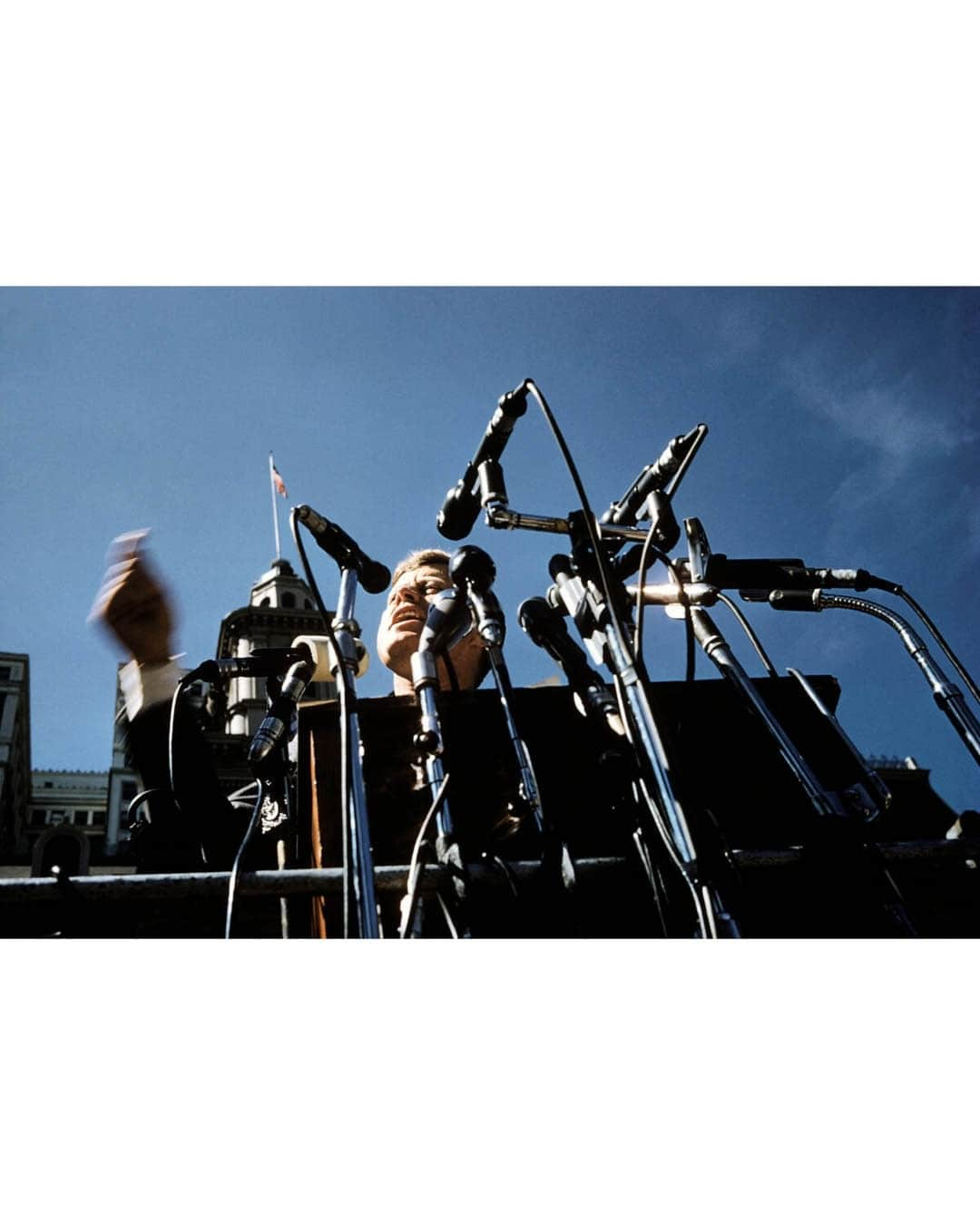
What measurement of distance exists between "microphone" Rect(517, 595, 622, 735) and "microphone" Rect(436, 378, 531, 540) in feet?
0.91

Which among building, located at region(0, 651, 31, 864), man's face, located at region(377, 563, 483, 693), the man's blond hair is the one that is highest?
building, located at region(0, 651, 31, 864)

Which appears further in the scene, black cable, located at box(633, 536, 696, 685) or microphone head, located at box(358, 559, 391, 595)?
microphone head, located at box(358, 559, 391, 595)

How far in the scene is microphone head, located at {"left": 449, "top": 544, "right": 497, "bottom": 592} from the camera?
1.66 meters

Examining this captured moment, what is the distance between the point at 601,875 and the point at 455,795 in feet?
1.78

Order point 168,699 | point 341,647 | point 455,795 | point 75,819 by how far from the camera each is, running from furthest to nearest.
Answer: point 75,819, point 168,699, point 455,795, point 341,647

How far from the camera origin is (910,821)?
1.98 metres

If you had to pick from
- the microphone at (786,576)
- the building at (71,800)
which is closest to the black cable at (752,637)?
the microphone at (786,576)

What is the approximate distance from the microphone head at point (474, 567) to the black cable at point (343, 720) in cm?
34

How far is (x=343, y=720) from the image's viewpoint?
4.43ft

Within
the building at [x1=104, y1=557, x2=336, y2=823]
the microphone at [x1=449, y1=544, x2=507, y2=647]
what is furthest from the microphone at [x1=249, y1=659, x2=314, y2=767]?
the building at [x1=104, y1=557, x2=336, y2=823]

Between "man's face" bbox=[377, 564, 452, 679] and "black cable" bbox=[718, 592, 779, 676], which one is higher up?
"man's face" bbox=[377, 564, 452, 679]

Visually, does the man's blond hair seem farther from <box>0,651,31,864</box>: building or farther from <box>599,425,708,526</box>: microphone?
<box>0,651,31,864</box>: building
